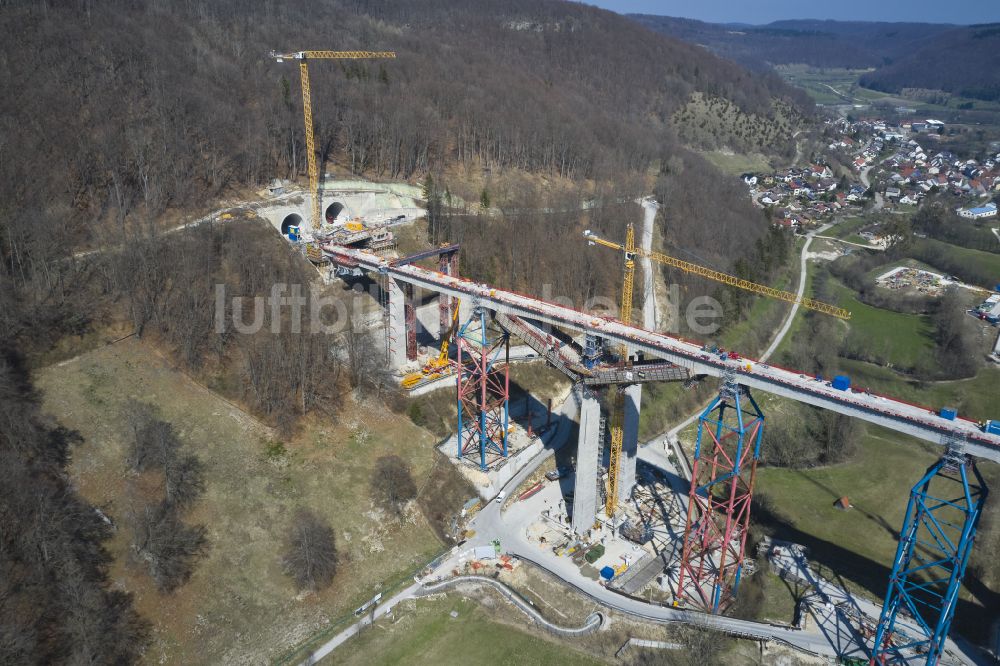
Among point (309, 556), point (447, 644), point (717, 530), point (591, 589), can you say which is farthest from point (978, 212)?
point (309, 556)

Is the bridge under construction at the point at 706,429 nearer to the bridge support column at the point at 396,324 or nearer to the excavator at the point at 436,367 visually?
the bridge support column at the point at 396,324

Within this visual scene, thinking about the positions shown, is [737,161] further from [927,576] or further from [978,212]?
[927,576]

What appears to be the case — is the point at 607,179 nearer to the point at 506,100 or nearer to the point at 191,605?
the point at 506,100

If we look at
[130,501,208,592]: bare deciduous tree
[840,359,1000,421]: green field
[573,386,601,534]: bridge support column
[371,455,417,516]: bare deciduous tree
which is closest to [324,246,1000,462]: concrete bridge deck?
[573,386,601,534]: bridge support column

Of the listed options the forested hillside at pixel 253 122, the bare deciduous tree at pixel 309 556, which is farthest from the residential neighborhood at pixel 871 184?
the bare deciduous tree at pixel 309 556

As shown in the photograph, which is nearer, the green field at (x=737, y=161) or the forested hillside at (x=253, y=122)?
the forested hillside at (x=253, y=122)

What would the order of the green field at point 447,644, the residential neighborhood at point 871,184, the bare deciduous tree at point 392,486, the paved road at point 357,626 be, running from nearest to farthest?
the paved road at point 357,626 → the green field at point 447,644 → the bare deciduous tree at point 392,486 → the residential neighborhood at point 871,184

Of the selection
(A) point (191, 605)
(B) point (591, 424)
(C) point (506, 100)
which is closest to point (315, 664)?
(A) point (191, 605)
